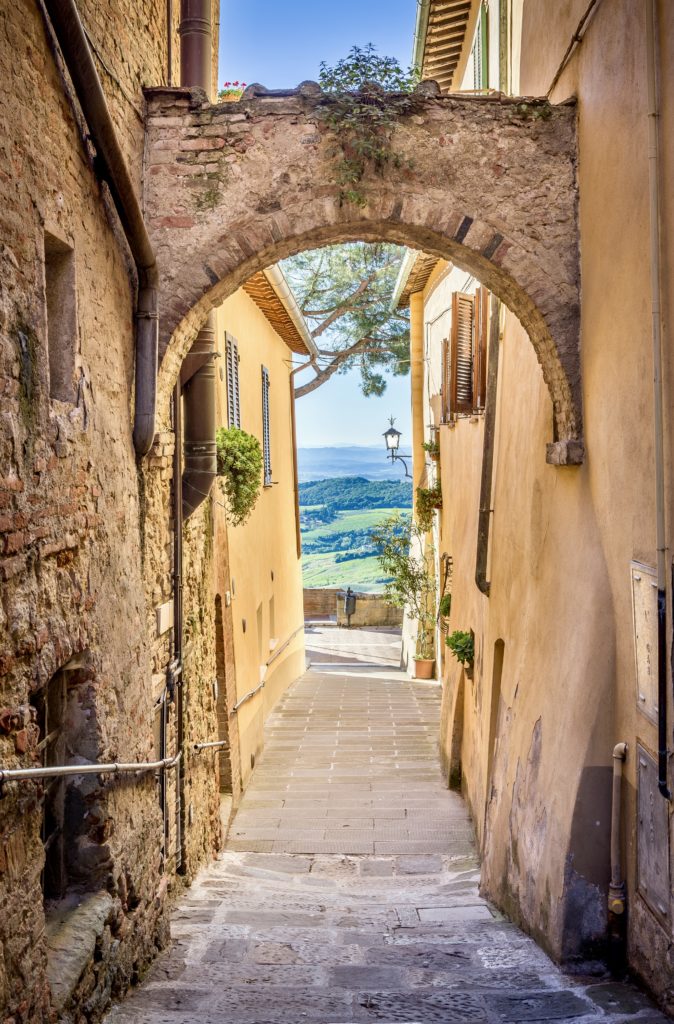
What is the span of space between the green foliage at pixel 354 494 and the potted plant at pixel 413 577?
40.0 m

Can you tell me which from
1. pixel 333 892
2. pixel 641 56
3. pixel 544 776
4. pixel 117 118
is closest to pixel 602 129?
pixel 641 56

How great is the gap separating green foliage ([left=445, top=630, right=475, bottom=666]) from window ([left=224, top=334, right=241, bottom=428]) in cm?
350

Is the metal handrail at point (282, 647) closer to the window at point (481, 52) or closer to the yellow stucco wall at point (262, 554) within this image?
the yellow stucco wall at point (262, 554)

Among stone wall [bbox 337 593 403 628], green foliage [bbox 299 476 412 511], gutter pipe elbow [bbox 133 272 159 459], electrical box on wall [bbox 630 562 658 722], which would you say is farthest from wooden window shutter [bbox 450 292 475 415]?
green foliage [bbox 299 476 412 511]

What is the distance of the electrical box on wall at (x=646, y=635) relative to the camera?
14.3 feet

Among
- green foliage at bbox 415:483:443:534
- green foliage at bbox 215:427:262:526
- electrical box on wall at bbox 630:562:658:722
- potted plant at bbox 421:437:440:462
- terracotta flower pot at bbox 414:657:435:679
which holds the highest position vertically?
potted plant at bbox 421:437:440:462

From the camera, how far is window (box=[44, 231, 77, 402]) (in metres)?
4.64

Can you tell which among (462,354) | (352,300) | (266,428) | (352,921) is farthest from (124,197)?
(352,300)

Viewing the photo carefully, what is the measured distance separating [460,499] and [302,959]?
7.30 m

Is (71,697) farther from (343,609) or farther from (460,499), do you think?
(343,609)

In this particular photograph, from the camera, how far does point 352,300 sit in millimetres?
21328

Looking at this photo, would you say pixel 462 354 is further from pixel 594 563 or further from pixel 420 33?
pixel 594 563

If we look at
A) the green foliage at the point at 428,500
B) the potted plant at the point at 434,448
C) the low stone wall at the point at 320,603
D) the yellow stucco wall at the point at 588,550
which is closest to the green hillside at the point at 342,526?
the low stone wall at the point at 320,603

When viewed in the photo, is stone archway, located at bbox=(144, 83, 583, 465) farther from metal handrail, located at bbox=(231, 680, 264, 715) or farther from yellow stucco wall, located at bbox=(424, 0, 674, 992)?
metal handrail, located at bbox=(231, 680, 264, 715)
